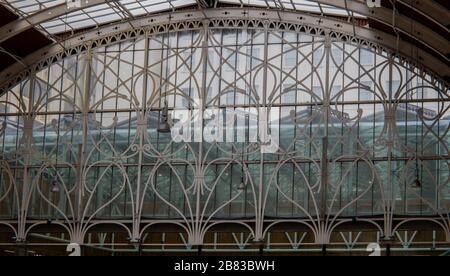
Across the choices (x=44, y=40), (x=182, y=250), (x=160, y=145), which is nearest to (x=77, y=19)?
(x=44, y=40)

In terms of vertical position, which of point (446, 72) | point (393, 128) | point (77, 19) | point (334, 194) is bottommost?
point (334, 194)

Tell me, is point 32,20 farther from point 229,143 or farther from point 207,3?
point 229,143

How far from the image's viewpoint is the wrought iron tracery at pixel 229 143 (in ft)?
100

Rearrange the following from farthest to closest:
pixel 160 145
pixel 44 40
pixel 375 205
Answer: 1. pixel 44 40
2. pixel 160 145
3. pixel 375 205

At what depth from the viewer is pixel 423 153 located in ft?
100

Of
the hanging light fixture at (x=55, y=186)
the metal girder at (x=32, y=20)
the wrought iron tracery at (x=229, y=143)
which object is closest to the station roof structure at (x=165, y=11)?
the metal girder at (x=32, y=20)

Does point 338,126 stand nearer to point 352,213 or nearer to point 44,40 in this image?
point 352,213

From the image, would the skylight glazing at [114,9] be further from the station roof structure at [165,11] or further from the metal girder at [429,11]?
the metal girder at [429,11]

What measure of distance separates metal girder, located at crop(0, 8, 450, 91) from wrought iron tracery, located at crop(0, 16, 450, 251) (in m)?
0.39

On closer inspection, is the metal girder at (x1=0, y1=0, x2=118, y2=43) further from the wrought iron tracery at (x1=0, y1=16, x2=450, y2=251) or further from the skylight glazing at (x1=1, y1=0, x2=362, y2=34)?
the wrought iron tracery at (x1=0, y1=16, x2=450, y2=251)

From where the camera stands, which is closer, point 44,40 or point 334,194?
point 334,194

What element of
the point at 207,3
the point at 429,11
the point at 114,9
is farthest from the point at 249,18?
the point at 429,11

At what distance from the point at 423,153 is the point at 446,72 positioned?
3053 millimetres

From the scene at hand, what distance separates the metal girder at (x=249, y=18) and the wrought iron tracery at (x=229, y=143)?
39 centimetres
